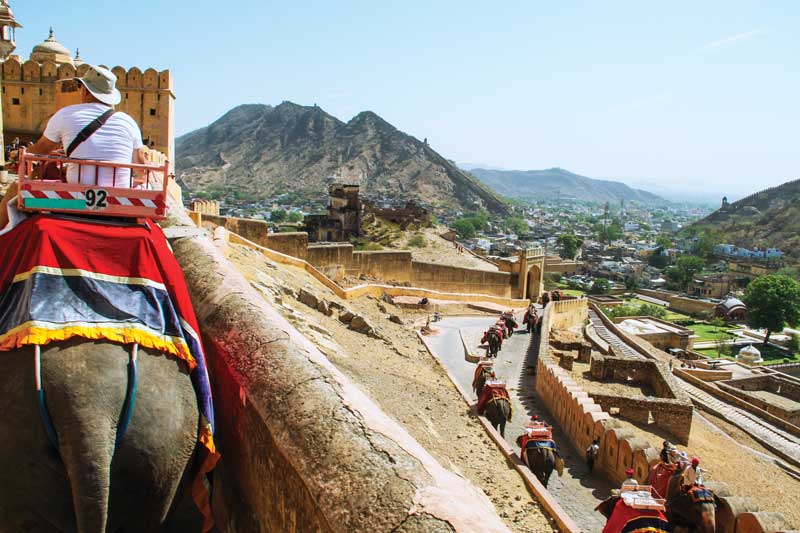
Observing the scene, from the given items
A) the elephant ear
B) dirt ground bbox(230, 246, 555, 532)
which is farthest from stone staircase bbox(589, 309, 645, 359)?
the elephant ear

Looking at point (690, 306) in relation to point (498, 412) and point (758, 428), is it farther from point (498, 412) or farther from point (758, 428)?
point (498, 412)

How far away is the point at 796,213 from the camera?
430 feet

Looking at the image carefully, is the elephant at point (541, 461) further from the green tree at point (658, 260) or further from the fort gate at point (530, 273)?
the green tree at point (658, 260)

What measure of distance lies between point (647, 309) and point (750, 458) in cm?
5574

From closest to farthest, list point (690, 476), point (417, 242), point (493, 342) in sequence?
point (690, 476) → point (493, 342) → point (417, 242)

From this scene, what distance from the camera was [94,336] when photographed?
2.88 meters

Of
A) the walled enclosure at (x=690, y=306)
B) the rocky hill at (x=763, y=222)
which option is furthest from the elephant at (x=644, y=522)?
the rocky hill at (x=763, y=222)

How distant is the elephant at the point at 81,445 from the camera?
2.71 m

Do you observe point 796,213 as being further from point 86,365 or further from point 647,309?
point 86,365

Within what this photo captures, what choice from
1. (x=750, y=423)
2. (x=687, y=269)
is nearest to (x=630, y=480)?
(x=750, y=423)

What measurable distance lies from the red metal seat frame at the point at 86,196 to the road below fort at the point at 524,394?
24.6ft

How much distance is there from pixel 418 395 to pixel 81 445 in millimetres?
→ 8949

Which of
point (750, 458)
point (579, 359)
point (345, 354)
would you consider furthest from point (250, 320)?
point (579, 359)

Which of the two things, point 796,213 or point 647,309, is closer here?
point 647,309
